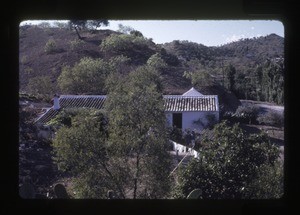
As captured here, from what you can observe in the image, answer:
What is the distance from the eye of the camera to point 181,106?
321 centimetres

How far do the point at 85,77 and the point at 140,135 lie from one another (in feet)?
2.50

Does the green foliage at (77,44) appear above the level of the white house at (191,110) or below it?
above

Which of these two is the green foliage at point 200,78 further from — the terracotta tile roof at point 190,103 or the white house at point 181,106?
the terracotta tile roof at point 190,103

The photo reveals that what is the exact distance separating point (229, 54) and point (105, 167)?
167 centimetres

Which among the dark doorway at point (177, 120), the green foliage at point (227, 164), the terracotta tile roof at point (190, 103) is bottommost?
the green foliage at point (227, 164)

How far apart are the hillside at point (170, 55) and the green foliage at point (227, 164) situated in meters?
0.39

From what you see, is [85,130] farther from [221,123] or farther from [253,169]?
[253,169]

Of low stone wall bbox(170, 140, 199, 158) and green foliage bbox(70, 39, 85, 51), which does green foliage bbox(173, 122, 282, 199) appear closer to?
low stone wall bbox(170, 140, 199, 158)

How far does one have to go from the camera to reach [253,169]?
10.9 ft

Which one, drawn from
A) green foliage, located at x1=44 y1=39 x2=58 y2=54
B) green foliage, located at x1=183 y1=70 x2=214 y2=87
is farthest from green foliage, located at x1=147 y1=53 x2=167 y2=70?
green foliage, located at x1=44 y1=39 x2=58 y2=54

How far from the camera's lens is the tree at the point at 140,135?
3432 mm

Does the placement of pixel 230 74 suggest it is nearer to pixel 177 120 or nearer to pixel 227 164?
pixel 177 120

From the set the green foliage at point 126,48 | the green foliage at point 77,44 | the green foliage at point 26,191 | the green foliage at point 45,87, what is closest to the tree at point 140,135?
the green foliage at point 126,48
